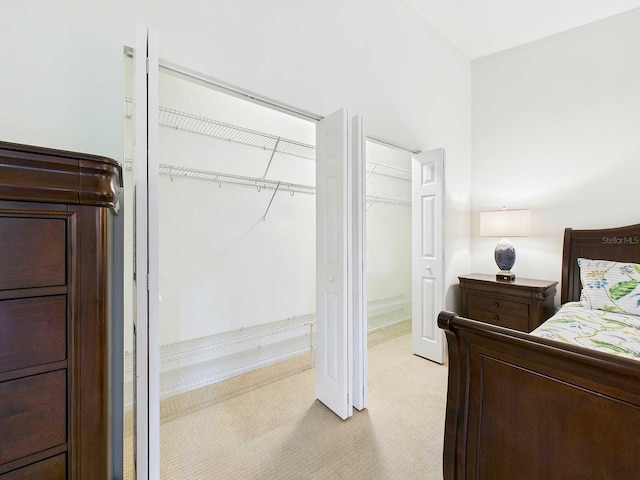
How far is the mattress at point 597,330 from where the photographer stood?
137cm

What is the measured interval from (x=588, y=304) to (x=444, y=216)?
4.00 ft

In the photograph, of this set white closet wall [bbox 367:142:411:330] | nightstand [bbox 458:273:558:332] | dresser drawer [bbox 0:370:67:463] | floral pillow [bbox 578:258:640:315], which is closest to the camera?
Answer: dresser drawer [bbox 0:370:67:463]

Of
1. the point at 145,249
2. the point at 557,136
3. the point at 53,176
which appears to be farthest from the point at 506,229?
the point at 53,176

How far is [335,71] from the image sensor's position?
2.02 meters

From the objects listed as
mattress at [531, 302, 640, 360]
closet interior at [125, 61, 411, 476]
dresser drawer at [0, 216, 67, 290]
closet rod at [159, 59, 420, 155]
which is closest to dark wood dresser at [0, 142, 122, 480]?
dresser drawer at [0, 216, 67, 290]

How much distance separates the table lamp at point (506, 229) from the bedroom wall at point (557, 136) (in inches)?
12.0

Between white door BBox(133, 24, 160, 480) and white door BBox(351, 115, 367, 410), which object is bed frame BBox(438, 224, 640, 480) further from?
white door BBox(133, 24, 160, 480)

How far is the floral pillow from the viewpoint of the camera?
1920mm

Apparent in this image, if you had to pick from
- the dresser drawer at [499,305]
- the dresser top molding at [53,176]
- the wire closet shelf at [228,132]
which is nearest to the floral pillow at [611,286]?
the dresser drawer at [499,305]

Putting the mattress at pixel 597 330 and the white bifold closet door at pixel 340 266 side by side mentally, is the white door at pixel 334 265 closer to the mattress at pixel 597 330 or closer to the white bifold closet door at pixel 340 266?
the white bifold closet door at pixel 340 266

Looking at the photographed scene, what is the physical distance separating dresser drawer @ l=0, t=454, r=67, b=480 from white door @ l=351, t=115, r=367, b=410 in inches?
59.0

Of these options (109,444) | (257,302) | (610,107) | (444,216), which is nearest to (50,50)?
(109,444)

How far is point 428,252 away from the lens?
2.77m

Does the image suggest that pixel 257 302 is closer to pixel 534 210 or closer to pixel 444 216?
pixel 444 216
